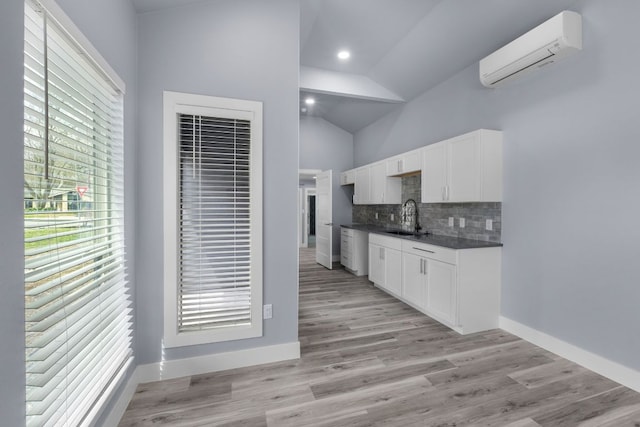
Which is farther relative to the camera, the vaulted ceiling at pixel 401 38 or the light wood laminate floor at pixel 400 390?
the vaulted ceiling at pixel 401 38

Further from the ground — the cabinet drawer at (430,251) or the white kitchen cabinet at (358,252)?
the cabinet drawer at (430,251)

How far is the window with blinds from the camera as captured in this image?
40.7 inches

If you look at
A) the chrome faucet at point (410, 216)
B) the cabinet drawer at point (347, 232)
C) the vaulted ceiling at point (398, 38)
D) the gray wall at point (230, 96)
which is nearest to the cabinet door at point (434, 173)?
the chrome faucet at point (410, 216)

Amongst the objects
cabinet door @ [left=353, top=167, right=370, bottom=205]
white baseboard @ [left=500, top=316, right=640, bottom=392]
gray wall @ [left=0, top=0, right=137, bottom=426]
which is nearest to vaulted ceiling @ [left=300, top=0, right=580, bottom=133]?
cabinet door @ [left=353, top=167, right=370, bottom=205]

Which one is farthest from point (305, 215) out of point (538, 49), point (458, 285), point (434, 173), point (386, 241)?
point (538, 49)

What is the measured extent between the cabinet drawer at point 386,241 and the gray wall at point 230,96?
1.96 meters

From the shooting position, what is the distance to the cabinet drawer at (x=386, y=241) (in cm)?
398

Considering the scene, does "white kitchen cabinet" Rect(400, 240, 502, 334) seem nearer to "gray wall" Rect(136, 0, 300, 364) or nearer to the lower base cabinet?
the lower base cabinet

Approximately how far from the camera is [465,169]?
3242 millimetres

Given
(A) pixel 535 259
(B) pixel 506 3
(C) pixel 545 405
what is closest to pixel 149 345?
(C) pixel 545 405

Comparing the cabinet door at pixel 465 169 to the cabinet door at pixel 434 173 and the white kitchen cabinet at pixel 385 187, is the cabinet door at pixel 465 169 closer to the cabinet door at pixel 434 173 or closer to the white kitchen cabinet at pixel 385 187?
the cabinet door at pixel 434 173

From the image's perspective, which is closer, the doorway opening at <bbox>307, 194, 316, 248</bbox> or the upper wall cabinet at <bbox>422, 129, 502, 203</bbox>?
the upper wall cabinet at <bbox>422, 129, 502, 203</bbox>

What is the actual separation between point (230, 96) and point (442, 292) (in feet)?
9.38

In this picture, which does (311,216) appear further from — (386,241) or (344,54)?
(344,54)
